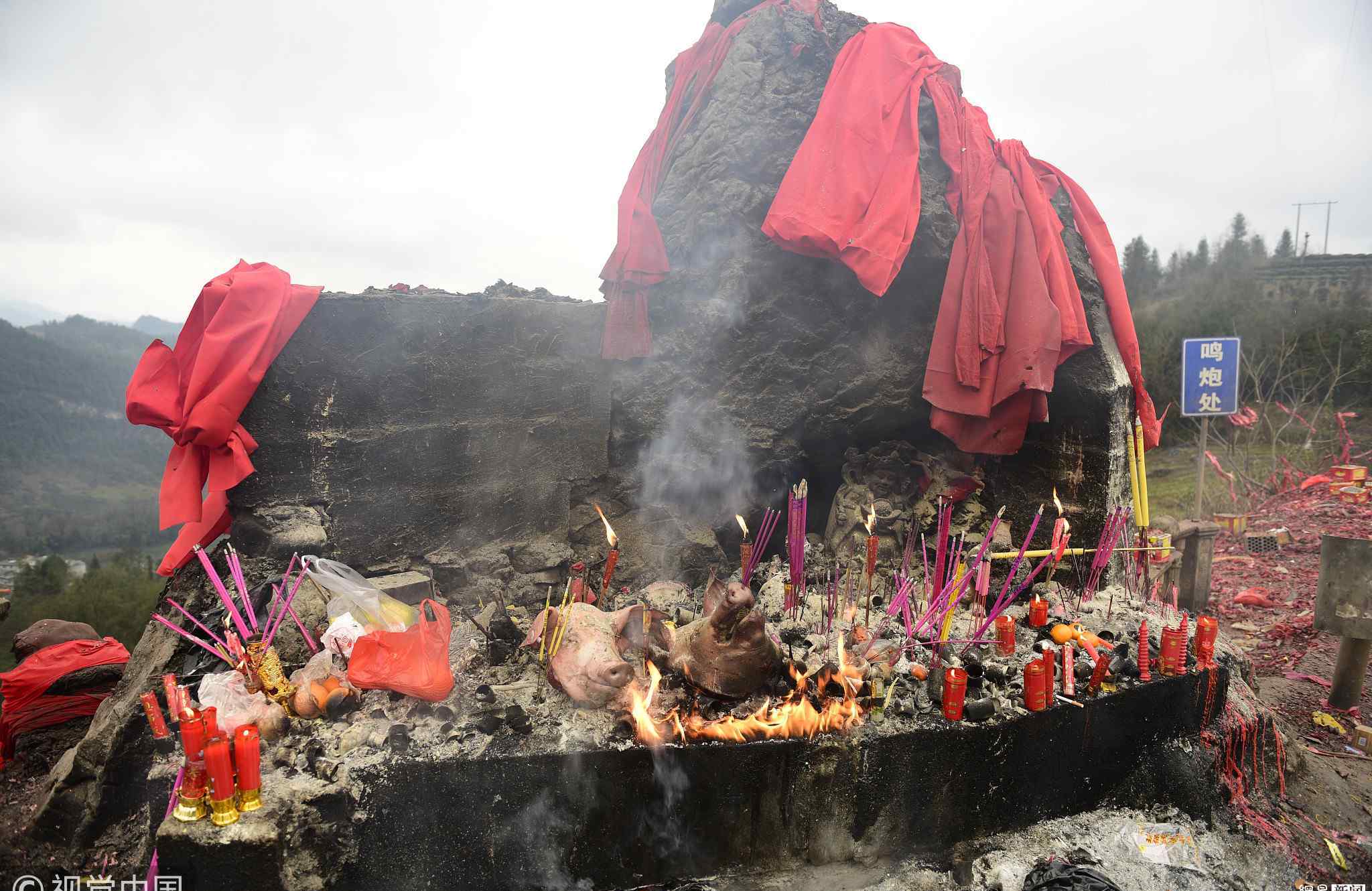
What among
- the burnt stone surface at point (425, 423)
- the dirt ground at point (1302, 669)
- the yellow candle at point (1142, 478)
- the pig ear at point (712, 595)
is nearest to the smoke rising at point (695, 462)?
the burnt stone surface at point (425, 423)

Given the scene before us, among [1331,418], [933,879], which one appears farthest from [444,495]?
[1331,418]

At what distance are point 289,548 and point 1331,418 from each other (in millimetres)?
18827

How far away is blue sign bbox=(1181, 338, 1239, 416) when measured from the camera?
7.84m

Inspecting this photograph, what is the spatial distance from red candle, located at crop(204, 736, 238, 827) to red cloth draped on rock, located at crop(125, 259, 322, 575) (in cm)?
161

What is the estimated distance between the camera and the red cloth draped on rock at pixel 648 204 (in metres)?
4.41

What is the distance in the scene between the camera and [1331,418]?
1445cm

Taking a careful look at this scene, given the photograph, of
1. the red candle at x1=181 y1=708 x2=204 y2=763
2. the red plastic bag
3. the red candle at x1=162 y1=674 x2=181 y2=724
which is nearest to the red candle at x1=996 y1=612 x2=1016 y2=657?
the red plastic bag

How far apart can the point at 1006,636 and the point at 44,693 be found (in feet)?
17.9

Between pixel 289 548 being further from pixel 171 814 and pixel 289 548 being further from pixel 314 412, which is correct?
pixel 171 814

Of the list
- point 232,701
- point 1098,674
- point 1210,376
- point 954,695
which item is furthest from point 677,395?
point 1210,376

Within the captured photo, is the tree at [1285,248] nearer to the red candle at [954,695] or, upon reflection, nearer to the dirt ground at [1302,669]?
the dirt ground at [1302,669]

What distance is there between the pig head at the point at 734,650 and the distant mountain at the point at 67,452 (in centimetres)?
907

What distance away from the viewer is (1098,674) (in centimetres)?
328

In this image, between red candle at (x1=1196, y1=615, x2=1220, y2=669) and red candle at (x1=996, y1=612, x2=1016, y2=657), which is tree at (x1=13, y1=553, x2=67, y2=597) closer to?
red candle at (x1=996, y1=612, x2=1016, y2=657)
